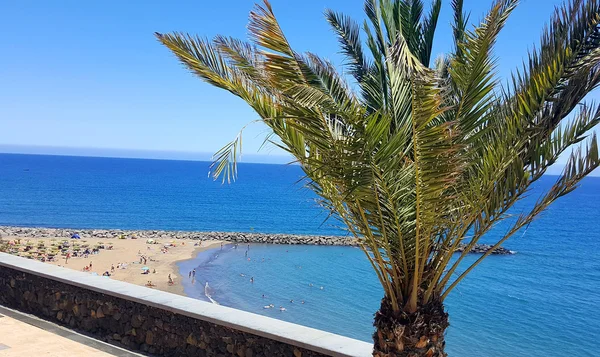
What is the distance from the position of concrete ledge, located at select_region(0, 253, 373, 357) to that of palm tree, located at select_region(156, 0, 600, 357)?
2.02 feet

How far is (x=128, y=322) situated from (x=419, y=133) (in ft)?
14.9

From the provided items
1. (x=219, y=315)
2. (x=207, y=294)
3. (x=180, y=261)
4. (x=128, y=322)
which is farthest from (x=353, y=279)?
(x=219, y=315)

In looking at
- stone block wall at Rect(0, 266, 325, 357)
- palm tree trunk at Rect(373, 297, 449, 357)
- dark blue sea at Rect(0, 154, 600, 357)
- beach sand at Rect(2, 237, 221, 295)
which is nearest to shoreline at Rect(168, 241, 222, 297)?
beach sand at Rect(2, 237, 221, 295)

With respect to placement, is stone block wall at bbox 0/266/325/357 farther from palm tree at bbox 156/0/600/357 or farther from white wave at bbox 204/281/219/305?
white wave at bbox 204/281/219/305

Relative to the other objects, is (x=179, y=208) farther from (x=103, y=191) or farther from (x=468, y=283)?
(x=468, y=283)

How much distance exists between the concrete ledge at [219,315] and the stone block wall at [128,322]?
3.2 inches

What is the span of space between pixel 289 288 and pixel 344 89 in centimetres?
2893

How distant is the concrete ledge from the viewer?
16.6 ft

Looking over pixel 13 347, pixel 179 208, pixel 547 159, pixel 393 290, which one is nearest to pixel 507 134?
pixel 547 159

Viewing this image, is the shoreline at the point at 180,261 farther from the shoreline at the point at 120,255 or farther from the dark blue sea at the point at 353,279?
the dark blue sea at the point at 353,279

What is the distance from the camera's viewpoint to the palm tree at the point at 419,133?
3.82 metres

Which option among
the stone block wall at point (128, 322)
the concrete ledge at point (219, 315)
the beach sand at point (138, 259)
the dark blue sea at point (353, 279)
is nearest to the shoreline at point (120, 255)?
the beach sand at point (138, 259)

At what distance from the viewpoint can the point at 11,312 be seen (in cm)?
791

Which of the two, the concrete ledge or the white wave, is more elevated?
the concrete ledge
